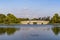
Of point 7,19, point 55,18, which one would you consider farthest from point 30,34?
point 55,18

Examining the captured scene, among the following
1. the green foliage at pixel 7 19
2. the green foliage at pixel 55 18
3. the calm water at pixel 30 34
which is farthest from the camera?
the green foliage at pixel 55 18

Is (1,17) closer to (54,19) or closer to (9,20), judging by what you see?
(9,20)

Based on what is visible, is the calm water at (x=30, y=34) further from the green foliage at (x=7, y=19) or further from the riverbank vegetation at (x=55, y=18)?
the riverbank vegetation at (x=55, y=18)

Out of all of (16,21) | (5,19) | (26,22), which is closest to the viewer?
(5,19)

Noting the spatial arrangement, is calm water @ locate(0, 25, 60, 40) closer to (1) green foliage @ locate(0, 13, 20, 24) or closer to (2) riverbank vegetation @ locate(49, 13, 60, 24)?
(1) green foliage @ locate(0, 13, 20, 24)

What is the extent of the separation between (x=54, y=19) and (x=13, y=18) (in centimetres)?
2790

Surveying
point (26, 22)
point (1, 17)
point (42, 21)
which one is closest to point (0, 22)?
point (1, 17)

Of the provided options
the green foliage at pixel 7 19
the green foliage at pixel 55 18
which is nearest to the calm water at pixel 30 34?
the green foliage at pixel 7 19

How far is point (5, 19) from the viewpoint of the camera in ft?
363

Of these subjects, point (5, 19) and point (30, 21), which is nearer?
point (5, 19)

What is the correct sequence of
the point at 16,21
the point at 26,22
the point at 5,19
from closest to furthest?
1. the point at 5,19
2. the point at 16,21
3. the point at 26,22

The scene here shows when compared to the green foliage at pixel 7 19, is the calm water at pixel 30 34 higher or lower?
lower

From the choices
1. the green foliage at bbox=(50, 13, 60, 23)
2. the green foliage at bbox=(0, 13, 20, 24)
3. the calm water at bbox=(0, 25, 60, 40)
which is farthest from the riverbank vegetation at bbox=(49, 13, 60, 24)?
the calm water at bbox=(0, 25, 60, 40)

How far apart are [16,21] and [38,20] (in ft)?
99.8
